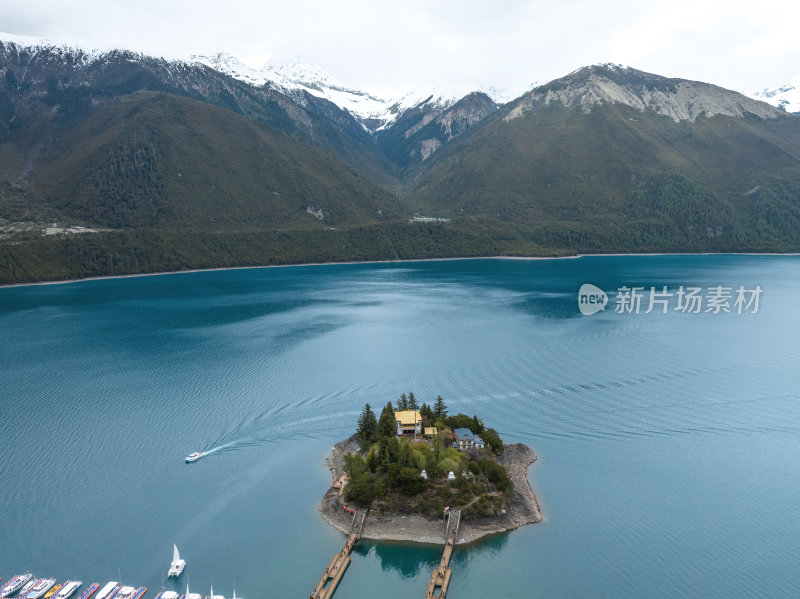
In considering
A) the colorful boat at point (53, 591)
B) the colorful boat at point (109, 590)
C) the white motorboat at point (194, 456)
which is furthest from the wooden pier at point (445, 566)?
the white motorboat at point (194, 456)

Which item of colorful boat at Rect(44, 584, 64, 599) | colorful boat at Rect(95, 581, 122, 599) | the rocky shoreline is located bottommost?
colorful boat at Rect(44, 584, 64, 599)

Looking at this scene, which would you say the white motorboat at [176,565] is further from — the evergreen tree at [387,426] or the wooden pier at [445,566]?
the evergreen tree at [387,426]

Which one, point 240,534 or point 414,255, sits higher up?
point 414,255

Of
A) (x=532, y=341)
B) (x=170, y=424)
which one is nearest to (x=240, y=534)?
(x=170, y=424)

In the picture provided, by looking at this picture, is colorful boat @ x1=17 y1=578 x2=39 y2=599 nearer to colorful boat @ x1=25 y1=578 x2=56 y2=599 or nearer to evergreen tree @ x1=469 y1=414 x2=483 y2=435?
colorful boat @ x1=25 y1=578 x2=56 y2=599

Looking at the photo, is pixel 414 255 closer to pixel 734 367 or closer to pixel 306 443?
pixel 734 367

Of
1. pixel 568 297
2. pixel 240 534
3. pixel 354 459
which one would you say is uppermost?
pixel 568 297

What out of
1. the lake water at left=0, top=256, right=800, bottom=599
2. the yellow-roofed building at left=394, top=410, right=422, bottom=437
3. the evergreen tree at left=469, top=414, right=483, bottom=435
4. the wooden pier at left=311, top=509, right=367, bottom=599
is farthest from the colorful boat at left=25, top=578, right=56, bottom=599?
the evergreen tree at left=469, top=414, right=483, bottom=435
